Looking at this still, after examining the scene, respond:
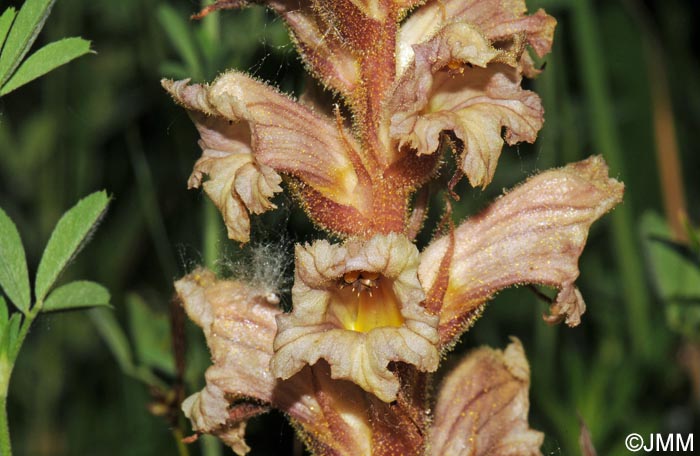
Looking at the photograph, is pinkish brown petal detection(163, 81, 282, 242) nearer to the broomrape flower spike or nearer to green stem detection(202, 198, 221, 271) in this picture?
the broomrape flower spike

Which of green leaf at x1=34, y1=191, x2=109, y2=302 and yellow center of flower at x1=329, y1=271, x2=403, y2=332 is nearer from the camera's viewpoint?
yellow center of flower at x1=329, y1=271, x2=403, y2=332

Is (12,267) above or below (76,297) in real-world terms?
above

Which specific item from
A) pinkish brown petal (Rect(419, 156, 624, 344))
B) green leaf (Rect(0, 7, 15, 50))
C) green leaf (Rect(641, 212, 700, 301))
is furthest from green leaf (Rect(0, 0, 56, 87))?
green leaf (Rect(641, 212, 700, 301))

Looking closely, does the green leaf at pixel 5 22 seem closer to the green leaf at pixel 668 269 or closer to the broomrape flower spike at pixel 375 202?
the broomrape flower spike at pixel 375 202

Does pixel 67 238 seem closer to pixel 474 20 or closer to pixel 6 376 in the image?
→ pixel 6 376

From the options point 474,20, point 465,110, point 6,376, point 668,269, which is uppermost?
point 474,20

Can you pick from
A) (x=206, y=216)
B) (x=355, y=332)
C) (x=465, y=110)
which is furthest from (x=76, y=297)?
(x=206, y=216)
